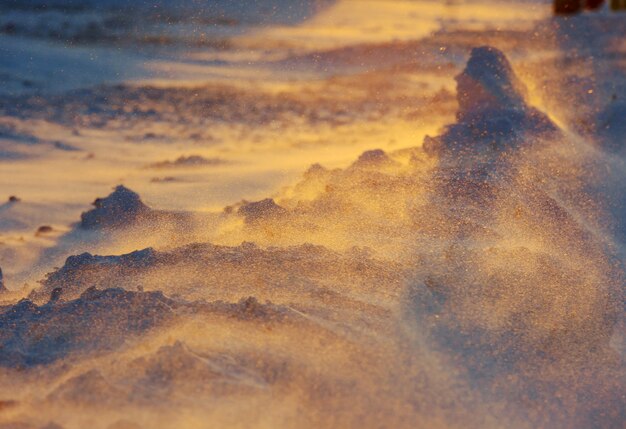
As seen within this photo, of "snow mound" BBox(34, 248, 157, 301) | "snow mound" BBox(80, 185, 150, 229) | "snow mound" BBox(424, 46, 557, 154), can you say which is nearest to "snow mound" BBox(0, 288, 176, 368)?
"snow mound" BBox(34, 248, 157, 301)

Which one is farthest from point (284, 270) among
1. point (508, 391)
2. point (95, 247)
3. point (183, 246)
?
point (95, 247)

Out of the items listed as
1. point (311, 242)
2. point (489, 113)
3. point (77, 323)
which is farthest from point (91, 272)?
point (489, 113)

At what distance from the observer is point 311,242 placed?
2.38 meters

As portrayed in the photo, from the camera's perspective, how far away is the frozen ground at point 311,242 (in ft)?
5.54

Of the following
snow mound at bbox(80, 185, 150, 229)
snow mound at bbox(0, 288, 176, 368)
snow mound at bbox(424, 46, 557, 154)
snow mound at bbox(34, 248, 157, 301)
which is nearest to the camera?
snow mound at bbox(0, 288, 176, 368)

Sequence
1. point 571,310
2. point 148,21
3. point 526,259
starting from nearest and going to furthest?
point 571,310, point 526,259, point 148,21

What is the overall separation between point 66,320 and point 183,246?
0.49 metres

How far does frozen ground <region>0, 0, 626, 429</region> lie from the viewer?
66.5 inches

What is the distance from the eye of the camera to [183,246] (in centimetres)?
234

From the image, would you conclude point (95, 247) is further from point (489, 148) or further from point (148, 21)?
point (148, 21)

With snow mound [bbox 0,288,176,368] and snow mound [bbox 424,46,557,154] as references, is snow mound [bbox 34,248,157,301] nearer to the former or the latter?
snow mound [bbox 0,288,176,368]

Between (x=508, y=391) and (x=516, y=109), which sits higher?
(x=516, y=109)

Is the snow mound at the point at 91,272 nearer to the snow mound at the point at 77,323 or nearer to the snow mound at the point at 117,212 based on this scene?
the snow mound at the point at 77,323

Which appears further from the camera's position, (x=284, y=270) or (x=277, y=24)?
(x=277, y=24)
